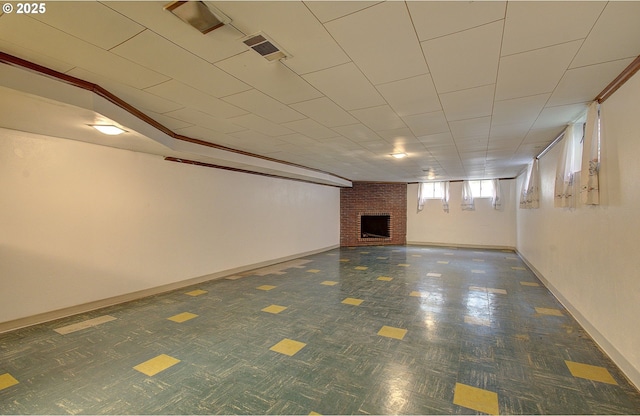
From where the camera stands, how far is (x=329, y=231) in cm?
928

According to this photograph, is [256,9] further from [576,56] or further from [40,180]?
[40,180]

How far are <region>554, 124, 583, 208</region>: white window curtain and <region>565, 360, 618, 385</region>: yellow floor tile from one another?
1817 millimetres

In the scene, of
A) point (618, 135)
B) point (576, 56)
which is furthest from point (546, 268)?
point (576, 56)

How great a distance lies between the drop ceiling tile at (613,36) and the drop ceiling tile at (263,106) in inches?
90.8

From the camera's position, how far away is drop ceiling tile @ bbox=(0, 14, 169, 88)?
152cm

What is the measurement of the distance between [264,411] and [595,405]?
7.21 feet

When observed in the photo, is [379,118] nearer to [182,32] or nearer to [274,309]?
[182,32]

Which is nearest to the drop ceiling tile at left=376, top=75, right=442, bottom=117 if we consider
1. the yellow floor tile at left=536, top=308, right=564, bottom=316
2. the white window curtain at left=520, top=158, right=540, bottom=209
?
the yellow floor tile at left=536, top=308, right=564, bottom=316

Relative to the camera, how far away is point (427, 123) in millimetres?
3268

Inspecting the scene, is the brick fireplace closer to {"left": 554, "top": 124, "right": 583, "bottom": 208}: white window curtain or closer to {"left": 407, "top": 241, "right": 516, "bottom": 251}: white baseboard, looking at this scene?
{"left": 407, "top": 241, "right": 516, "bottom": 251}: white baseboard

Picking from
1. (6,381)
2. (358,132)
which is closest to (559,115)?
(358,132)

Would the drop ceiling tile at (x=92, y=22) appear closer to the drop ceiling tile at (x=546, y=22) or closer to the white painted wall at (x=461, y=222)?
the drop ceiling tile at (x=546, y=22)

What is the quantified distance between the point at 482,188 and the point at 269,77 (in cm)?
920

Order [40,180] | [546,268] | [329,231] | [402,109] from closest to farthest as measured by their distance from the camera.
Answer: [402,109] → [40,180] → [546,268] → [329,231]
